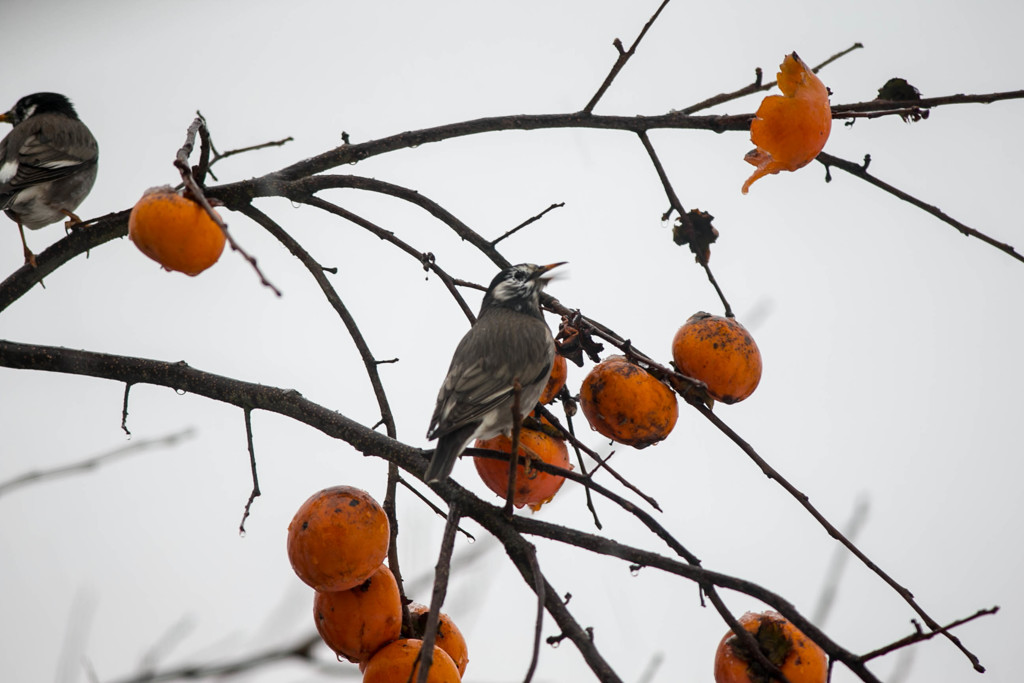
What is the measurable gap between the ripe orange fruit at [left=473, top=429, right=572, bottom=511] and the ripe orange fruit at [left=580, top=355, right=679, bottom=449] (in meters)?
0.26

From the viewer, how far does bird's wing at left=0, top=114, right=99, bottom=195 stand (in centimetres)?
542

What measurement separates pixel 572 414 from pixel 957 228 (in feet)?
4.78

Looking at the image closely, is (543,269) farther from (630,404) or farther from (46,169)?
(46,169)

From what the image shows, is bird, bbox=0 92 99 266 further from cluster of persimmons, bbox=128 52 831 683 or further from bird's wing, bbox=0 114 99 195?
cluster of persimmons, bbox=128 52 831 683

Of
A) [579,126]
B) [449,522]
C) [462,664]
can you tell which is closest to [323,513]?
[449,522]

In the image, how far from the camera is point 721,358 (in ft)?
9.92

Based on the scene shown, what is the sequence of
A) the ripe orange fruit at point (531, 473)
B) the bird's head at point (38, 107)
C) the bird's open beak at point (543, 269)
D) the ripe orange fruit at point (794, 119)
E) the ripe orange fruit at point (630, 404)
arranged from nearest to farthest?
the ripe orange fruit at point (794, 119) → the ripe orange fruit at point (630, 404) → the ripe orange fruit at point (531, 473) → the bird's open beak at point (543, 269) → the bird's head at point (38, 107)

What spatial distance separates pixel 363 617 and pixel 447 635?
0.33 metres

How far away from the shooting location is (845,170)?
3.15m

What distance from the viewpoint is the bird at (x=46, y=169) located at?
5.39m

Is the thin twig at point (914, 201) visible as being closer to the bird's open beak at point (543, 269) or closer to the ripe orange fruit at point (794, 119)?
the ripe orange fruit at point (794, 119)

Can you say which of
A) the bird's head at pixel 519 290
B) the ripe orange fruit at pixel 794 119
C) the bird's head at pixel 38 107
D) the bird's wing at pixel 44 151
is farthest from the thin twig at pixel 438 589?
the bird's head at pixel 38 107

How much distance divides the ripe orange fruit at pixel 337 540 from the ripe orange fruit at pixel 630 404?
826mm

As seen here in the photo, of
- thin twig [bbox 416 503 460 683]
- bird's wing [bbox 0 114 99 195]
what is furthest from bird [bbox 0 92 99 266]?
thin twig [bbox 416 503 460 683]
